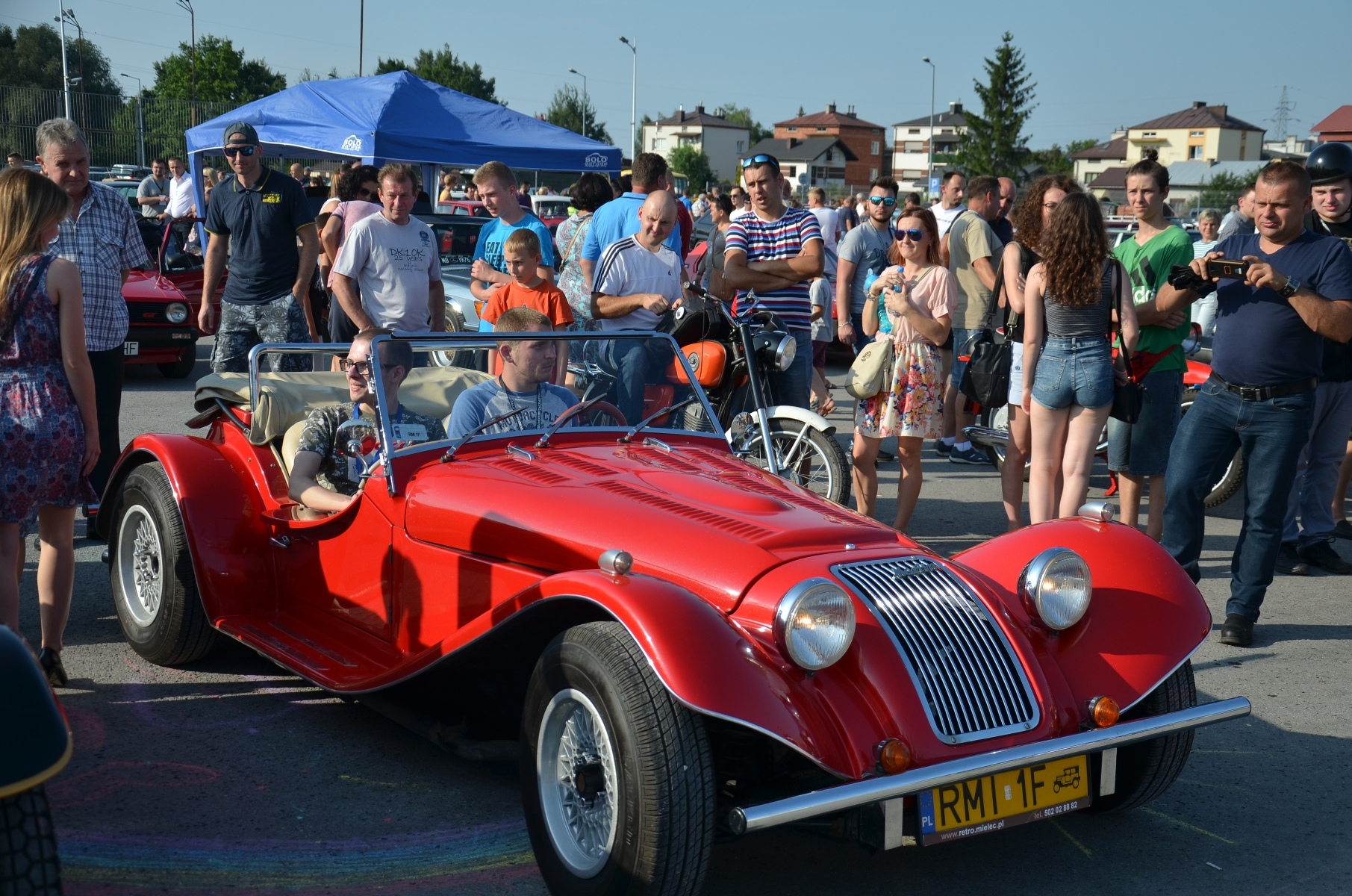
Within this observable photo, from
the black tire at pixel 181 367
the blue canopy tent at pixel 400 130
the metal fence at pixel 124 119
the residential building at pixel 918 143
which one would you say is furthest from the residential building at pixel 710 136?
the black tire at pixel 181 367

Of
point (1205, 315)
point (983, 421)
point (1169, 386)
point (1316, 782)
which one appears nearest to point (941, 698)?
point (1316, 782)

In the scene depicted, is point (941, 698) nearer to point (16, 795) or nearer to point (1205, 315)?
point (16, 795)

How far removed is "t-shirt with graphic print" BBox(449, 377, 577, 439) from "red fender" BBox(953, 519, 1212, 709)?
146 cm

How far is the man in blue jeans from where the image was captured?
5.05 m

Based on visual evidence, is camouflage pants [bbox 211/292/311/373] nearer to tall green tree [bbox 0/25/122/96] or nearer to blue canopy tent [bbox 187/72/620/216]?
blue canopy tent [bbox 187/72/620/216]

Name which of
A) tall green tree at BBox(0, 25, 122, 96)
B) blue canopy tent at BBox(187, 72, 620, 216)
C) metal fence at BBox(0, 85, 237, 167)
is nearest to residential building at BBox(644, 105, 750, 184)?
tall green tree at BBox(0, 25, 122, 96)

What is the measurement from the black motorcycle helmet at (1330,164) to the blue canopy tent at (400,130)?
10027 mm

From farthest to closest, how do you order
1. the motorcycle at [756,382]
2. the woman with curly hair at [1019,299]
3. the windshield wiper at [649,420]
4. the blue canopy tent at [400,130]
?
the blue canopy tent at [400,130], the motorcycle at [756,382], the woman with curly hair at [1019,299], the windshield wiper at [649,420]

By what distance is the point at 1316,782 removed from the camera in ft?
12.6

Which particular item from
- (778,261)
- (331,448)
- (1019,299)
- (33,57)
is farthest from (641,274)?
(33,57)

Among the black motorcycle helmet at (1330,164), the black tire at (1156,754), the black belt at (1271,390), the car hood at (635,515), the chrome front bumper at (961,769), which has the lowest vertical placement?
the black tire at (1156,754)

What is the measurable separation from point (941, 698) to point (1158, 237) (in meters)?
3.97

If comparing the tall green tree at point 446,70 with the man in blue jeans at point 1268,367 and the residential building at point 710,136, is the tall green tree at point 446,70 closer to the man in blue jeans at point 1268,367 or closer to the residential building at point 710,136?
the residential building at point 710,136

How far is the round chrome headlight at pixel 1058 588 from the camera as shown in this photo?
3.31 m
